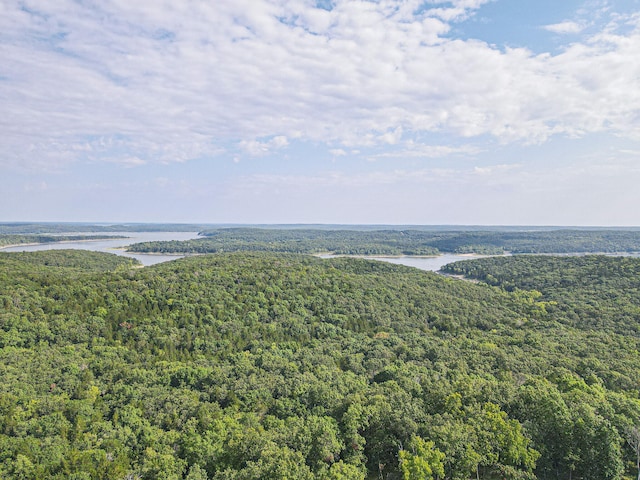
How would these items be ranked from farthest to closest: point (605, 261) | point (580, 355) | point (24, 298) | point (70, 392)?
1. point (605, 261)
2. point (24, 298)
3. point (580, 355)
4. point (70, 392)

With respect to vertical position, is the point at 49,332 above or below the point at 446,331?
above

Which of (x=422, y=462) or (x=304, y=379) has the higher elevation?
(x=422, y=462)

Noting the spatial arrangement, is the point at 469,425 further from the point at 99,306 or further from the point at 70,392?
the point at 99,306

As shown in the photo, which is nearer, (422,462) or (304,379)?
(422,462)

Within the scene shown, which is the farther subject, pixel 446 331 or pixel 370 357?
pixel 446 331

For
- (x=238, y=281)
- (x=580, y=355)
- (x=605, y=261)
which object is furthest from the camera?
(x=605, y=261)

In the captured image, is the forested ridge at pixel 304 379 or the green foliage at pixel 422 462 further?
the forested ridge at pixel 304 379

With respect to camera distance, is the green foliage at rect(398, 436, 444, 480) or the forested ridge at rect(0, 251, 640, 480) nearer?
the green foliage at rect(398, 436, 444, 480)

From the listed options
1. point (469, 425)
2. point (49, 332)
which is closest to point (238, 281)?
point (49, 332)
